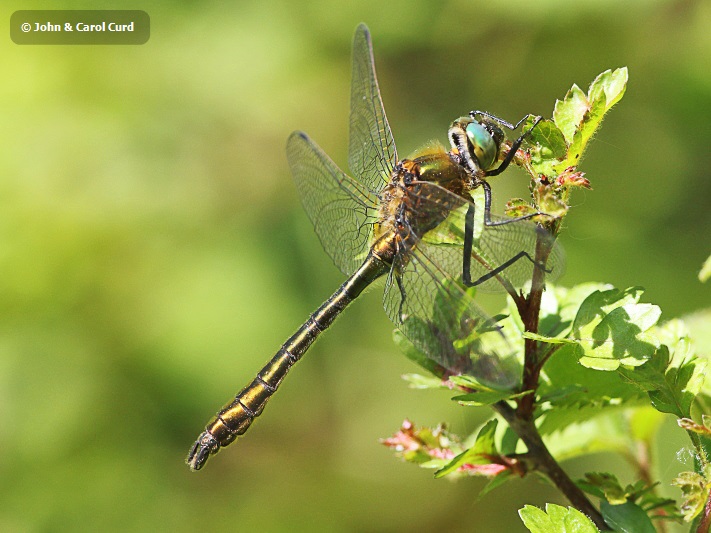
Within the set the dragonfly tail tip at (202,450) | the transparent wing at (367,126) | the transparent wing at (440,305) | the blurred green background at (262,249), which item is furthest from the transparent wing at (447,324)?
the blurred green background at (262,249)

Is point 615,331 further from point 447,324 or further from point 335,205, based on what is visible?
point 335,205

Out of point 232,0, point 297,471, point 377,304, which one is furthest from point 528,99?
point 297,471

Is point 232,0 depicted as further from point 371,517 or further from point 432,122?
point 371,517

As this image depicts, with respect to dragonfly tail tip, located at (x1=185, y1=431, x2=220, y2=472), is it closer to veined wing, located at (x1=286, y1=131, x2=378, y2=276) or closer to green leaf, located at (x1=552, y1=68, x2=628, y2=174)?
veined wing, located at (x1=286, y1=131, x2=378, y2=276)

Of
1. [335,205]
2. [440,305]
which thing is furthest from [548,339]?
[335,205]

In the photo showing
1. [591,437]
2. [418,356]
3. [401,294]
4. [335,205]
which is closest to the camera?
[418,356]
